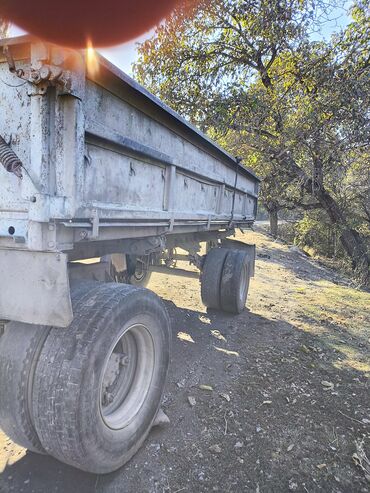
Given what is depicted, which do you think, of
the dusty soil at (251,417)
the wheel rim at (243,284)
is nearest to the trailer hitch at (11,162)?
the dusty soil at (251,417)

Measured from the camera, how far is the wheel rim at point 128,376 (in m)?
2.30

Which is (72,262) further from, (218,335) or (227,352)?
(218,335)

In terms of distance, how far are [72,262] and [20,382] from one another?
92 centimetres

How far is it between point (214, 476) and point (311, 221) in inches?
653

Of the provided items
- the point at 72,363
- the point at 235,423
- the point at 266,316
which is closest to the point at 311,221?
the point at 266,316

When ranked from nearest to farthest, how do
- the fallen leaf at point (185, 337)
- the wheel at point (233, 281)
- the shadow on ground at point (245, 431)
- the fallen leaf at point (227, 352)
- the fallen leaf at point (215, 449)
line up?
the shadow on ground at point (245, 431) → the fallen leaf at point (215, 449) → the fallen leaf at point (227, 352) → the fallen leaf at point (185, 337) → the wheel at point (233, 281)

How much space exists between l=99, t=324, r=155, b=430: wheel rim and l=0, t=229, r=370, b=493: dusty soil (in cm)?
35

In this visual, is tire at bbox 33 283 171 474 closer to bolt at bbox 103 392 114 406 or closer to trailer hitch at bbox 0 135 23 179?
bolt at bbox 103 392 114 406

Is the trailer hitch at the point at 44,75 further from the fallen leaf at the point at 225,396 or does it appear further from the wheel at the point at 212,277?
the wheel at the point at 212,277

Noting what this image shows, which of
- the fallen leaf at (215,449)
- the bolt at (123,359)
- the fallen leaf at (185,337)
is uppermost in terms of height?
the bolt at (123,359)

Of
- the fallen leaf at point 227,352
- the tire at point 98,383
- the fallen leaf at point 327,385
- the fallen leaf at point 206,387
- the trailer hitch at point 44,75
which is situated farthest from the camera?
the fallen leaf at point 227,352

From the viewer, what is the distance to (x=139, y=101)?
7.98ft

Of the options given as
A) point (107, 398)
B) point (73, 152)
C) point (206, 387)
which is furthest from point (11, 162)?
point (206, 387)

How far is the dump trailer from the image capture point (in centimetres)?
172
